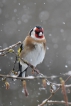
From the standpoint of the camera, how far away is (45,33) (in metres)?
9.03

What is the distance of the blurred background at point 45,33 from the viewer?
7826mm

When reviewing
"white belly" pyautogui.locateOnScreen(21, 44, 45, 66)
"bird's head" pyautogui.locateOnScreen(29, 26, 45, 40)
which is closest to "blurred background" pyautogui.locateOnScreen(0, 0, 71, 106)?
"white belly" pyautogui.locateOnScreen(21, 44, 45, 66)

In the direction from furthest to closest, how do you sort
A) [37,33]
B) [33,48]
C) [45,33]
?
[45,33] → [33,48] → [37,33]

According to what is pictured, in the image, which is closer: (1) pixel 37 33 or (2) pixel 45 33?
(1) pixel 37 33

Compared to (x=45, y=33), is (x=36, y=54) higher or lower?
higher

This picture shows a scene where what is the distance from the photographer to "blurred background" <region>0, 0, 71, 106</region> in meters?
7.83

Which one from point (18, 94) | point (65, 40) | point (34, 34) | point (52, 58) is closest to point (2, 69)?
point (18, 94)

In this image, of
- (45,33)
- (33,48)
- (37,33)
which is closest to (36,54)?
(33,48)

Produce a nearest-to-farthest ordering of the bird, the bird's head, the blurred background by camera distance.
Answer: the bird's head
the bird
the blurred background

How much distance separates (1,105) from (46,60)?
1.87 m

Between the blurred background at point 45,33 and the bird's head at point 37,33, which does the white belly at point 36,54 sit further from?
the blurred background at point 45,33

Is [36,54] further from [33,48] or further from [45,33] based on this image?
[45,33]

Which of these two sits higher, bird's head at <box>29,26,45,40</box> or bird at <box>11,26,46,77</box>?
bird's head at <box>29,26,45,40</box>

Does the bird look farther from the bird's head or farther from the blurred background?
the blurred background
